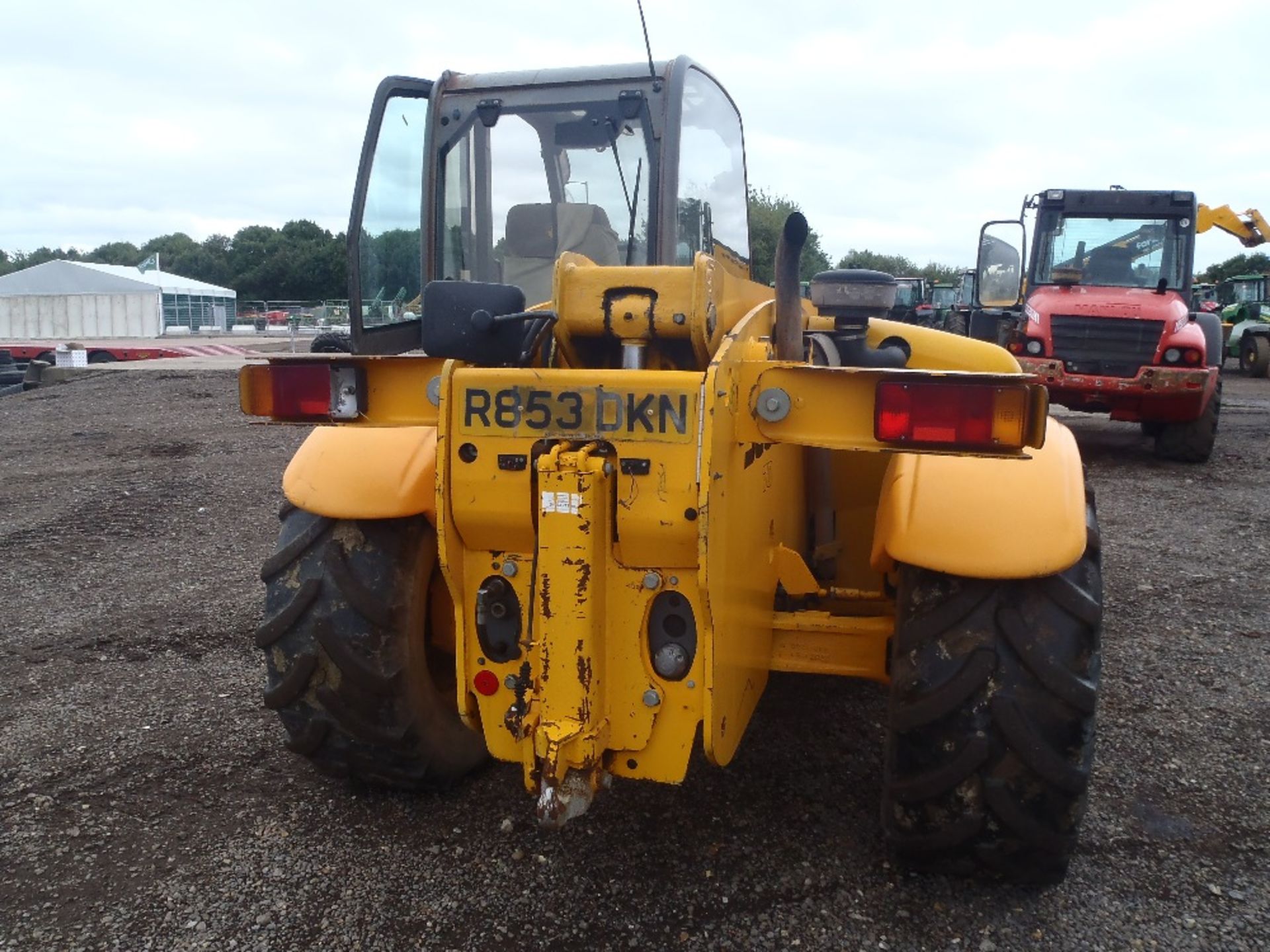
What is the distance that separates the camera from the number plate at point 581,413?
2.06 m

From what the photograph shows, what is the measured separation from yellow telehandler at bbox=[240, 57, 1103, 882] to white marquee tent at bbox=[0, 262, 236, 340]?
36204mm

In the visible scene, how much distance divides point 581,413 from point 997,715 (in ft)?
3.83

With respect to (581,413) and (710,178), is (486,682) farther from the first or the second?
(710,178)

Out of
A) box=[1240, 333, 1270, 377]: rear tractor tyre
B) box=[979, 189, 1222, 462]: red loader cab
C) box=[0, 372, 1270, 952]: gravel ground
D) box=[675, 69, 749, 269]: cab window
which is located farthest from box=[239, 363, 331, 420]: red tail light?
box=[1240, 333, 1270, 377]: rear tractor tyre

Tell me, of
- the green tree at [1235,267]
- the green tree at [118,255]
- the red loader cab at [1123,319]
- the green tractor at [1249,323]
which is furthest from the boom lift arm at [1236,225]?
the green tree at [118,255]

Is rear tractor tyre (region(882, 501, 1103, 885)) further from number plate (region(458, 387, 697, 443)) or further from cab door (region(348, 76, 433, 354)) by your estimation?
cab door (region(348, 76, 433, 354))

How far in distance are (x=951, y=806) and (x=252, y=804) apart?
197 centimetres

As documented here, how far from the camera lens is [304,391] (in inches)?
93.0

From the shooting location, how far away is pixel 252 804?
2.94 metres

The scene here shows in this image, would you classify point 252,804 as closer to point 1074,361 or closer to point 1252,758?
point 1252,758

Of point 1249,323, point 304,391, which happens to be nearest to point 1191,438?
point 304,391

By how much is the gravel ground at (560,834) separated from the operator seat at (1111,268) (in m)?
6.53

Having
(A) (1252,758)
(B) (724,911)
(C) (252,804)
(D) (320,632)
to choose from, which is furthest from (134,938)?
(A) (1252,758)

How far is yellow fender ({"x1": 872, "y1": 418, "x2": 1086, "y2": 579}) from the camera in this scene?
7.39ft
